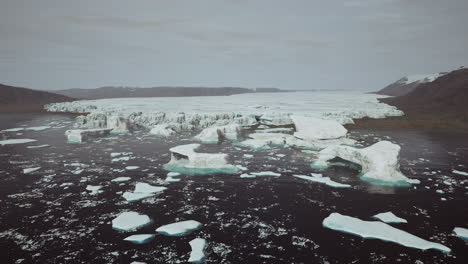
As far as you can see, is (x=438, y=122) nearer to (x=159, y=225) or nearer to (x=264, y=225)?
(x=264, y=225)

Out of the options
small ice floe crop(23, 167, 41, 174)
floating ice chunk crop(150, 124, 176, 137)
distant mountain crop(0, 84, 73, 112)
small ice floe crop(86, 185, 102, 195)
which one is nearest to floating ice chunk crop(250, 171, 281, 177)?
small ice floe crop(86, 185, 102, 195)

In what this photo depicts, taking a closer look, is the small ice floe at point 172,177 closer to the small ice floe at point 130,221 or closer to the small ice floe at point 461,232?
the small ice floe at point 130,221

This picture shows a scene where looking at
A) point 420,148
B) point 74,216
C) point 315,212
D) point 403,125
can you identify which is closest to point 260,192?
point 315,212

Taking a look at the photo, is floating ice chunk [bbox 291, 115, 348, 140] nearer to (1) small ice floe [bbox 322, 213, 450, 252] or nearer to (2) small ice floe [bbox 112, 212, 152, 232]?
(1) small ice floe [bbox 322, 213, 450, 252]

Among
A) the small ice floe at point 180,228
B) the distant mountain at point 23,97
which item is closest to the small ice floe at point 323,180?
the small ice floe at point 180,228

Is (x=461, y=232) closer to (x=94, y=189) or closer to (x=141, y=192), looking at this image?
(x=141, y=192)
